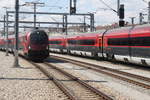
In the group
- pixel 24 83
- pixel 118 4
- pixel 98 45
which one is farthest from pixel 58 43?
pixel 24 83

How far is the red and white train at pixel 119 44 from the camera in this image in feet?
72.9

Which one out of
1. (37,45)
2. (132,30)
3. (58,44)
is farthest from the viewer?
(58,44)

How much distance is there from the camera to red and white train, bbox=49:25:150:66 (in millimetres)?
22234

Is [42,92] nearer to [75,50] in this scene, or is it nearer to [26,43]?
[26,43]

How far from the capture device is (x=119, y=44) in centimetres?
2662

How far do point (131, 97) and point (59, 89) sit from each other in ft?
10.0

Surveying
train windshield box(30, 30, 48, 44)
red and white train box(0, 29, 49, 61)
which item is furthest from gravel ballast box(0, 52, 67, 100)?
train windshield box(30, 30, 48, 44)

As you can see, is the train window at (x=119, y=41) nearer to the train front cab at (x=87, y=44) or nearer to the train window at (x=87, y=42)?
the train front cab at (x=87, y=44)

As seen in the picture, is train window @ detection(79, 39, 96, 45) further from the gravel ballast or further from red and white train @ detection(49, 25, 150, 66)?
the gravel ballast

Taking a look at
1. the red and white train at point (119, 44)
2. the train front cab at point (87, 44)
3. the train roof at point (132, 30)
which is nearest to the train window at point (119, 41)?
the red and white train at point (119, 44)

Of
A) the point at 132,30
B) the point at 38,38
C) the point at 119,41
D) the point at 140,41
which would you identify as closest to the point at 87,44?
the point at 38,38

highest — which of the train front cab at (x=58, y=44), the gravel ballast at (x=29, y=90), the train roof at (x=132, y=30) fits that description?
the train roof at (x=132, y=30)

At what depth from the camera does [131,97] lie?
12.2 m

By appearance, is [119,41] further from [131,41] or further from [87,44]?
[87,44]
